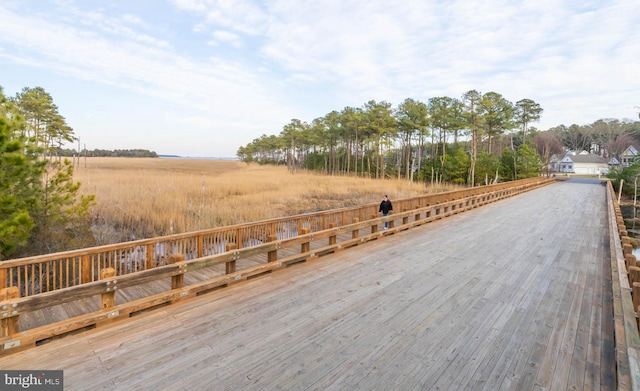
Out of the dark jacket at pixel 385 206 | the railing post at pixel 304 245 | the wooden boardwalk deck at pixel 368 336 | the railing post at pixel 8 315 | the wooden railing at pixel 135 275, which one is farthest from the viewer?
the dark jacket at pixel 385 206

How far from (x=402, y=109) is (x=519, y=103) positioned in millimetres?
21151

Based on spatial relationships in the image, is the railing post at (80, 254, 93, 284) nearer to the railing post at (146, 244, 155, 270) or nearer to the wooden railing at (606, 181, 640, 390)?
the railing post at (146, 244, 155, 270)

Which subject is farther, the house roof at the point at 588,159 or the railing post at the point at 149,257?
the house roof at the point at 588,159

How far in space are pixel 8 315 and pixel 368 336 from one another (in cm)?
356

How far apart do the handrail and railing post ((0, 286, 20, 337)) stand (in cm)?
13

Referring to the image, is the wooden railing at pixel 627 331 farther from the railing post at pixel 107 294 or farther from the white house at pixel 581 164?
the white house at pixel 581 164

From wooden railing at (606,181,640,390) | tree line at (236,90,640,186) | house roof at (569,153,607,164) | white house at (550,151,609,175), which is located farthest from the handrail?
house roof at (569,153,607,164)

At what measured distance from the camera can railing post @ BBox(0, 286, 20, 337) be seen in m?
2.85

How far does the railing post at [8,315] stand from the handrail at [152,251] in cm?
13

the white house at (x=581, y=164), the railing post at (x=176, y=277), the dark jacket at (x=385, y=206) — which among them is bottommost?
the railing post at (x=176, y=277)

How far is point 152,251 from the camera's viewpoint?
429cm

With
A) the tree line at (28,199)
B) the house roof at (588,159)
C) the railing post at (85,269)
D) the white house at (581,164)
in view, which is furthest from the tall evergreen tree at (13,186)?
the house roof at (588,159)

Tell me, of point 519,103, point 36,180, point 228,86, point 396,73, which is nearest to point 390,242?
point 36,180

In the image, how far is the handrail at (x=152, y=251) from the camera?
3545 millimetres
